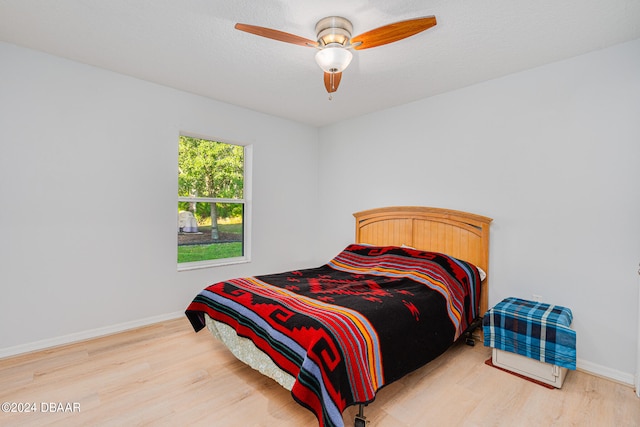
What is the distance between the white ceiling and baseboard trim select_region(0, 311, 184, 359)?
7.91 feet

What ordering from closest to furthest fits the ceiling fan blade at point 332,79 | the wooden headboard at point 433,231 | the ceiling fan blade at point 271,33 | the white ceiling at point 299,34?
the ceiling fan blade at point 271,33
the white ceiling at point 299,34
the ceiling fan blade at point 332,79
the wooden headboard at point 433,231

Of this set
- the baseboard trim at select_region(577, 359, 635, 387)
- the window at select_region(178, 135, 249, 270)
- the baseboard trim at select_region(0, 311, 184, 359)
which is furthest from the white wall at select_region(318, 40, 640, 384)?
the baseboard trim at select_region(0, 311, 184, 359)

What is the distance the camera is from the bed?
5.57 feet

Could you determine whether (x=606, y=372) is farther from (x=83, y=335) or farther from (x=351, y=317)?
(x=83, y=335)

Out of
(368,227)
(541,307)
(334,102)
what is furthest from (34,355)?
(541,307)

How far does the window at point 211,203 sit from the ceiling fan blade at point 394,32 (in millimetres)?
2385

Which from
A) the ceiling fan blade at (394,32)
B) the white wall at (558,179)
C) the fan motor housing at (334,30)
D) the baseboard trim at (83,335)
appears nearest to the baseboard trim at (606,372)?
the white wall at (558,179)

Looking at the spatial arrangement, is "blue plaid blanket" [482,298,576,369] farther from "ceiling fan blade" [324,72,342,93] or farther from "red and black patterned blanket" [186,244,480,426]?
"ceiling fan blade" [324,72,342,93]

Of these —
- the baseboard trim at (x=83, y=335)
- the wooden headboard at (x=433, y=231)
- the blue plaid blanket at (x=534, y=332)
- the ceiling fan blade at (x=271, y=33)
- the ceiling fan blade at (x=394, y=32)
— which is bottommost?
the baseboard trim at (x=83, y=335)

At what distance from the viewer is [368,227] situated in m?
4.01

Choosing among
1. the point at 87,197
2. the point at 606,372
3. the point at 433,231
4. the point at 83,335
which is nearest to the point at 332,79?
the point at 433,231

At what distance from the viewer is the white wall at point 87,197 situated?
8.41 feet

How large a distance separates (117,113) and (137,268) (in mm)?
1513

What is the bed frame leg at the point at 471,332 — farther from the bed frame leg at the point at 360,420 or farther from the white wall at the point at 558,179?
the bed frame leg at the point at 360,420
